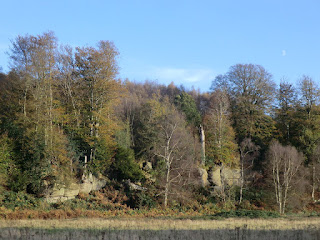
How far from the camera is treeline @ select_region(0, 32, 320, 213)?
95.8 feet

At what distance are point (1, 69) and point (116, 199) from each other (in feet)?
78.9

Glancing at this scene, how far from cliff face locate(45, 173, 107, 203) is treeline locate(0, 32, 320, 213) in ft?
1.83

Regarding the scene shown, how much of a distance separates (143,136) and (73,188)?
11025mm

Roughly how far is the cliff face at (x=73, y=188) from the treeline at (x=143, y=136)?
559mm

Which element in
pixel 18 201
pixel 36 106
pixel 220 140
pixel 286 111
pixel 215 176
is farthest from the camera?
pixel 286 111

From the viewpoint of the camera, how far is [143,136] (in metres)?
37.7

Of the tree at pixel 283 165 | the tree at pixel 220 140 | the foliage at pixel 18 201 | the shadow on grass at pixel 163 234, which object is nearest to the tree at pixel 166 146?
the tree at pixel 220 140

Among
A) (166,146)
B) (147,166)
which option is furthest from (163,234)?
(147,166)

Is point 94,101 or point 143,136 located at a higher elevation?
point 94,101

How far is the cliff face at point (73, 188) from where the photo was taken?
92.1 feet

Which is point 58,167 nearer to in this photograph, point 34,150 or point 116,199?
point 34,150

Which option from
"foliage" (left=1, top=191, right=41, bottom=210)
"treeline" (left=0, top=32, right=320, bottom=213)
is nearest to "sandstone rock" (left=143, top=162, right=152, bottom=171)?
"treeline" (left=0, top=32, right=320, bottom=213)

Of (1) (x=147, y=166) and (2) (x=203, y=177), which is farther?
(2) (x=203, y=177)

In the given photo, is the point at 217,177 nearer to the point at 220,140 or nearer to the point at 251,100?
the point at 220,140
